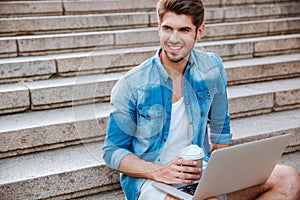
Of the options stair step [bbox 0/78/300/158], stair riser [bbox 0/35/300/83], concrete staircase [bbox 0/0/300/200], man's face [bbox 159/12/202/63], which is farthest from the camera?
stair step [bbox 0/78/300/158]

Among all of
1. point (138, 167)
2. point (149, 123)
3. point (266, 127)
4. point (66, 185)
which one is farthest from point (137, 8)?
point (138, 167)

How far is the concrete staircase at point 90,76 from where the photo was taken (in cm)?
273

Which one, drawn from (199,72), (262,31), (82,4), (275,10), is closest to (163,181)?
(199,72)

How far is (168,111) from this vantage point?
7.98ft

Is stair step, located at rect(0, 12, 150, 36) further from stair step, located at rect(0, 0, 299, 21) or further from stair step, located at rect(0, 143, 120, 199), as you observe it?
stair step, located at rect(0, 143, 120, 199)

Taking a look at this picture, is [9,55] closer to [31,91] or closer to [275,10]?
[31,91]

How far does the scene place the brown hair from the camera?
7.43ft

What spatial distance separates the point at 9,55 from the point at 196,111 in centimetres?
222

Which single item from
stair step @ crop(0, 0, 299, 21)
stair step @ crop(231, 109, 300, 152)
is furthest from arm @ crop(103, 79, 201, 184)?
stair step @ crop(0, 0, 299, 21)

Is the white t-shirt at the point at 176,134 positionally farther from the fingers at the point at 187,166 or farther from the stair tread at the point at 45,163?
the stair tread at the point at 45,163

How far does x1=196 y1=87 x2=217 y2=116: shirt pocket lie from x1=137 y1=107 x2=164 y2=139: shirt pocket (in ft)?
0.83

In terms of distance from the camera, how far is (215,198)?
223 centimetres

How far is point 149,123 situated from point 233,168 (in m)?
0.48

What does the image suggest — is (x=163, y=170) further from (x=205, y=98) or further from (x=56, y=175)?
(x=56, y=175)
